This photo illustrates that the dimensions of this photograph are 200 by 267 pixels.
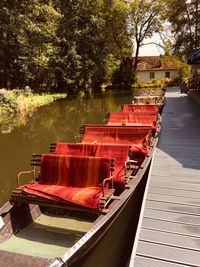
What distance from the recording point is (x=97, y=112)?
24.1 meters

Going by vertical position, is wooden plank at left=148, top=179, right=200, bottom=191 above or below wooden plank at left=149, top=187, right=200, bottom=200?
above

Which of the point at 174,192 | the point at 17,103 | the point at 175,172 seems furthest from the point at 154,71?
the point at 174,192

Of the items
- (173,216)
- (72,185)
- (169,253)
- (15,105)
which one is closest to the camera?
(169,253)

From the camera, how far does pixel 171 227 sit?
5316 millimetres

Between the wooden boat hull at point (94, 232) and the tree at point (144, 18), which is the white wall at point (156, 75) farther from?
the wooden boat hull at point (94, 232)

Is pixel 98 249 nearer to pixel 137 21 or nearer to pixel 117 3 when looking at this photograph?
pixel 117 3

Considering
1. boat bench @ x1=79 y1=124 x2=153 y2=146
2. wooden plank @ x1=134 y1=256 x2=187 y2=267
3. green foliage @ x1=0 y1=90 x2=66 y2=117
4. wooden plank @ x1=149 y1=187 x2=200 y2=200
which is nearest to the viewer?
wooden plank @ x1=134 y1=256 x2=187 y2=267

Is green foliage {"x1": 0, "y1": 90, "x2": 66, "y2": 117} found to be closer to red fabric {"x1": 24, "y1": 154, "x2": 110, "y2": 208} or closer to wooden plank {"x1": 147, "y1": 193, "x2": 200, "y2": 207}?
red fabric {"x1": 24, "y1": 154, "x2": 110, "y2": 208}

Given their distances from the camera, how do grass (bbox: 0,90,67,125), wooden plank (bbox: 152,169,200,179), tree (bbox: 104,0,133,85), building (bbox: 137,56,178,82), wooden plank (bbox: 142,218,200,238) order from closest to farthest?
wooden plank (bbox: 142,218,200,238)
wooden plank (bbox: 152,169,200,179)
grass (bbox: 0,90,67,125)
tree (bbox: 104,0,133,85)
building (bbox: 137,56,178,82)

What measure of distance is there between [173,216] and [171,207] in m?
0.34

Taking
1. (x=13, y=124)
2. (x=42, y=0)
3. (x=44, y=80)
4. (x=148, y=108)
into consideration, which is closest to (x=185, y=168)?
(x=148, y=108)

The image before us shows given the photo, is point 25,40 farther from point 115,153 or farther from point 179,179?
point 179,179

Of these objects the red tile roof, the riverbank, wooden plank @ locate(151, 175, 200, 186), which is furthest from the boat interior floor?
the red tile roof

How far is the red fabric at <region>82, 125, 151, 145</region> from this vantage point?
9.07m
